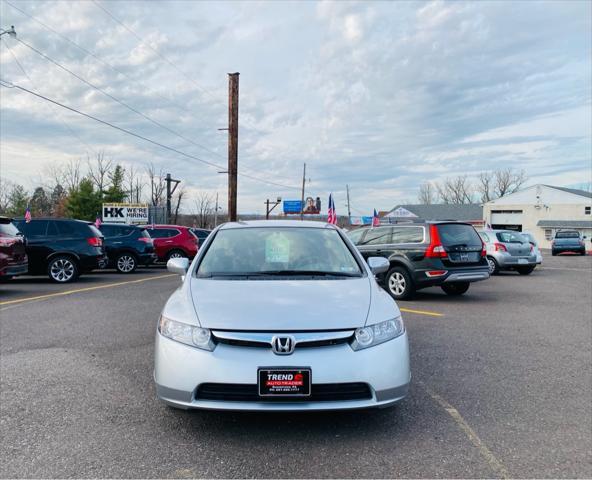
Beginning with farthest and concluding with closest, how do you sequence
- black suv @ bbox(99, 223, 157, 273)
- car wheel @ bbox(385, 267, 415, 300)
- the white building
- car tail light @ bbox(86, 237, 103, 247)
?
the white building < black suv @ bbox(99, 223, 157, 273) < car tail light @ bbox(86, 237, 103, 247) < car wheel @ bbox(385, 267, 415, 300)

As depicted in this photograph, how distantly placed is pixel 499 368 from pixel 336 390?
276cm

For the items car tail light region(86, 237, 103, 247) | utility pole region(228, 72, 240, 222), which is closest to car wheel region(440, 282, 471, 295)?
car tail light region(86, 237, 103, 247)

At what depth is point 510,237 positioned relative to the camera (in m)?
16.1

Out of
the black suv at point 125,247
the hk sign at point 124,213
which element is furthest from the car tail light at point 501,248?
the hk sign at point 124,213

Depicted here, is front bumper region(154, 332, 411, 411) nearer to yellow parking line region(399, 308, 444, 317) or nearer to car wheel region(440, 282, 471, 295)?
yellow parking line region(399, 308, 444, 317)

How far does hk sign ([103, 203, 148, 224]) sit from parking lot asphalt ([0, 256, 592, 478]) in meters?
32.7

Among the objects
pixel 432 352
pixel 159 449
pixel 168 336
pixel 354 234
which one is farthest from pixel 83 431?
pixel 354 234

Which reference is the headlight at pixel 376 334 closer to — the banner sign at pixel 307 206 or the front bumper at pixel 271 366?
the front bumper at pixel 271 366

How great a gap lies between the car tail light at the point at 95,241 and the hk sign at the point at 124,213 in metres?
A: 24.9

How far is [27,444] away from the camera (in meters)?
3.14

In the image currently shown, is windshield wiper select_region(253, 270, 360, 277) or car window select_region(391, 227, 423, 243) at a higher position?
car window select_region(391, 227, 423, 243)

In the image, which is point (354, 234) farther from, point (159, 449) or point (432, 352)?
point (159, 449)

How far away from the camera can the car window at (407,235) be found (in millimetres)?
9884

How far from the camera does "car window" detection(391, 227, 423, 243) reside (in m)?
9.88
